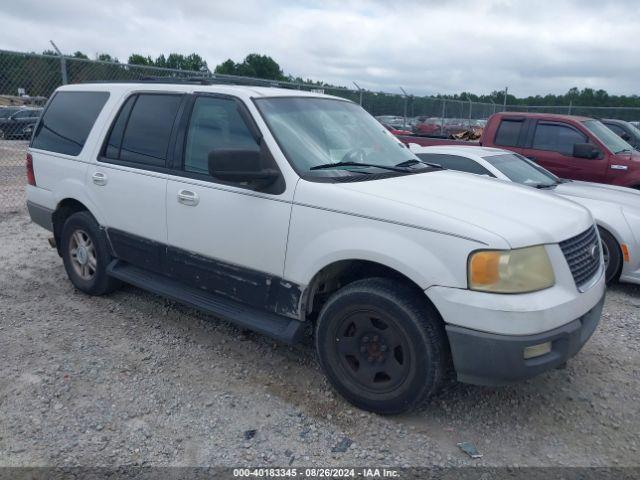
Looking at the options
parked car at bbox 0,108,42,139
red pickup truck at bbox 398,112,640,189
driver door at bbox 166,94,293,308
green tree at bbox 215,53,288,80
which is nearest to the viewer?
driver door at bbox 166,94,293,308

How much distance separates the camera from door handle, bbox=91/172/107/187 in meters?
4.51

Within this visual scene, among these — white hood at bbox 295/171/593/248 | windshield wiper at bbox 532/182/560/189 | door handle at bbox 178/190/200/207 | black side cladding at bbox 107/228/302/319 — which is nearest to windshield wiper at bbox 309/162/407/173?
white hood at bbox 295/171/593/248

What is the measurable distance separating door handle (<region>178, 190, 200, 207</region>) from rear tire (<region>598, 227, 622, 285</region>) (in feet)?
13.4

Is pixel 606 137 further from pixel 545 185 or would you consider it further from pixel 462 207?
pixel 462 207

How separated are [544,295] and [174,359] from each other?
2.55m

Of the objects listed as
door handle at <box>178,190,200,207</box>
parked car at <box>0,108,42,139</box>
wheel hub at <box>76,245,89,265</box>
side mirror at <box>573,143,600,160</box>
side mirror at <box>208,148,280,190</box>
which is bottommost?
parked car at <box>0,108,42,139</box>

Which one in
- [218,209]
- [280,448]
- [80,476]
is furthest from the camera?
[218,209]

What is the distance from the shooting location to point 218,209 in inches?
145

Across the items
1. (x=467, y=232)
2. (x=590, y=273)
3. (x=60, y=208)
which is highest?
(x=467, y=232)

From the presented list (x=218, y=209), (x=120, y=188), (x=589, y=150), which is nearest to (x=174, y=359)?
(x=218, y=209)

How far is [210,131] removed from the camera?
3.90 m

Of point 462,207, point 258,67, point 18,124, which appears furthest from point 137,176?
point 258,67

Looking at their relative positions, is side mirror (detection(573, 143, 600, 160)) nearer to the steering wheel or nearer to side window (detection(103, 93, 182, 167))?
the steering wheel

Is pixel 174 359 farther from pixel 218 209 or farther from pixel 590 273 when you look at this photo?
pixel 590 273
